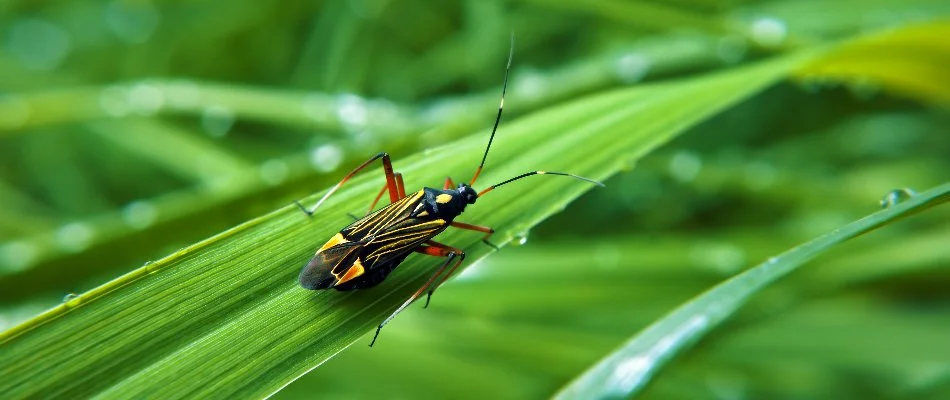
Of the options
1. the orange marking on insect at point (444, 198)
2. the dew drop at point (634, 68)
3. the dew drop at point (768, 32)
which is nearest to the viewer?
the orange marking on insect at point (444, 198)

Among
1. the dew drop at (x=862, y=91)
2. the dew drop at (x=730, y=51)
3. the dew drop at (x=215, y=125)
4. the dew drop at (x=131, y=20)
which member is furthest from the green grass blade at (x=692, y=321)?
the dew drop at (x=131, y=20)

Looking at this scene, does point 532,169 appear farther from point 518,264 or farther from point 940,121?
point 940,121

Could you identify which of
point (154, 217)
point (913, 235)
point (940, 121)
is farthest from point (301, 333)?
point (940, 121)

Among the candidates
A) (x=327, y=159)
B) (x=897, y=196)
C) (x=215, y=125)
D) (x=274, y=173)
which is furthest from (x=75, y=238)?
(x=897, y=196)

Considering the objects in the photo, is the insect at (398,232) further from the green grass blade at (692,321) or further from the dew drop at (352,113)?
the dew drop at (352,113)

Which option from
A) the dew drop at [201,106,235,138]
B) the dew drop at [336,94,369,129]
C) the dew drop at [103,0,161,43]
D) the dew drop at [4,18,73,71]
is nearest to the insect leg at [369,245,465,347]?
the dew drop at [336,94,369,129]

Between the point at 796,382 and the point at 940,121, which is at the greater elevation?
the point at 940,121

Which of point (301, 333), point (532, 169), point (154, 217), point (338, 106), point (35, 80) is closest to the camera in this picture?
point (301, 333)
